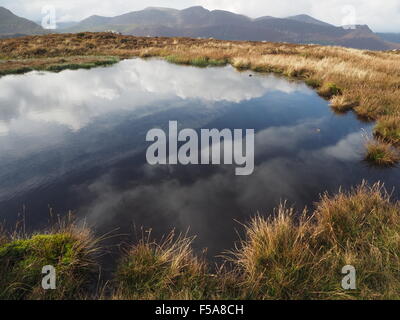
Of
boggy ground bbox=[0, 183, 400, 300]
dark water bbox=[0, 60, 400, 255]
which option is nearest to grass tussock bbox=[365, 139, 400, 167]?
dark water bbox=[0, 60, 400, 255]

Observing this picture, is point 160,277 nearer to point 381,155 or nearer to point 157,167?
point 157,167

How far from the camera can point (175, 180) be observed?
5344 mm

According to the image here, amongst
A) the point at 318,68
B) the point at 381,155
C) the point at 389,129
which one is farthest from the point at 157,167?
the point at 318,68

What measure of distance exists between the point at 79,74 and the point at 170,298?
55.9 ft

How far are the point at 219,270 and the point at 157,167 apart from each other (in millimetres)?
3254

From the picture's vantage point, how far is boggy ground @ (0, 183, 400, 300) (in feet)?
9.21

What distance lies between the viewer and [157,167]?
5832 mm

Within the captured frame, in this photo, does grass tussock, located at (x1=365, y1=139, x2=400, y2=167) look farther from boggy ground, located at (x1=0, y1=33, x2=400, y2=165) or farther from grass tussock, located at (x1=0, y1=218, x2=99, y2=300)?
grass tussock, located at (x1=0, y1=218, x2=99, y2=300)

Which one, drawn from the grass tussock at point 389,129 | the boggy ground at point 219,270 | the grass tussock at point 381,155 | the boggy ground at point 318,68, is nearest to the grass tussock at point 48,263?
the boggy ground at point 219,270

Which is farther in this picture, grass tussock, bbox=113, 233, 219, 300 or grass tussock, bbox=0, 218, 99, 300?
grass tussock, bbox=113, 233, 219, 300

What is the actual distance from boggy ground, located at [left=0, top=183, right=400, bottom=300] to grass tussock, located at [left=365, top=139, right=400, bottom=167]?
326 centimetres

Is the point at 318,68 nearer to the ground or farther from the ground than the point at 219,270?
farther from the ground

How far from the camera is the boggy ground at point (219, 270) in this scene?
9.21 feet

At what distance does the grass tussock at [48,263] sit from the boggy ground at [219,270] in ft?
0.04
